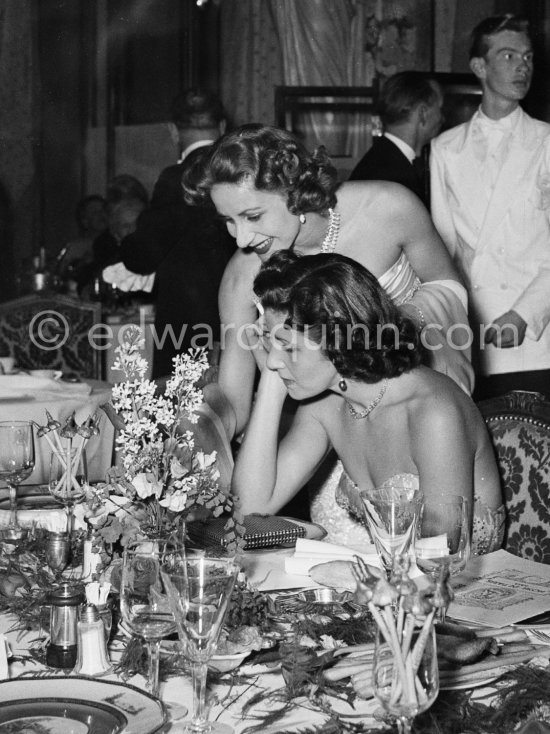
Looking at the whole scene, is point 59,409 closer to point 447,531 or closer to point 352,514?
point 352,514

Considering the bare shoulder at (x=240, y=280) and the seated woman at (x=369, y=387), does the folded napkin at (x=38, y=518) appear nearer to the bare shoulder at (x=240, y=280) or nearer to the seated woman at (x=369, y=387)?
the seated woman at (x=369, y=387)

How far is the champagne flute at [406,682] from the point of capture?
97cm

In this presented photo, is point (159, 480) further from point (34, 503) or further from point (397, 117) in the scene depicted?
point (397, 117)

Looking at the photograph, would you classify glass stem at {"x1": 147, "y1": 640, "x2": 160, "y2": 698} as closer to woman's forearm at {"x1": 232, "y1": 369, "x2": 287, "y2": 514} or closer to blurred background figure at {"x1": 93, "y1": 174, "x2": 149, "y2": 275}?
woman's forearm at {"x1": 232, "y1": 369, "x2": 287, "y2": 514}

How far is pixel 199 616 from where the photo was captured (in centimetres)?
114

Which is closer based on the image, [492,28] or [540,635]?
[540,635]

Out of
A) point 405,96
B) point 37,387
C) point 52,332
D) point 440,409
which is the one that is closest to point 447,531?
point 440,409

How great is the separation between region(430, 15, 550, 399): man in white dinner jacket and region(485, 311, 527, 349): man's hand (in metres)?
0.06

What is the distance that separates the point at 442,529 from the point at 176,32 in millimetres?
6580

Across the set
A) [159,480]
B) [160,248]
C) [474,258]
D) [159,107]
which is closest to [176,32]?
[159,107]

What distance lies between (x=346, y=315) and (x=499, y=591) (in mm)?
702

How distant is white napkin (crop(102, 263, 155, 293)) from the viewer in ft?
20.2

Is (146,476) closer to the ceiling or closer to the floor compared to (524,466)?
closer to the ceiling

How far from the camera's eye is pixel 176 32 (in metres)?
7.47
